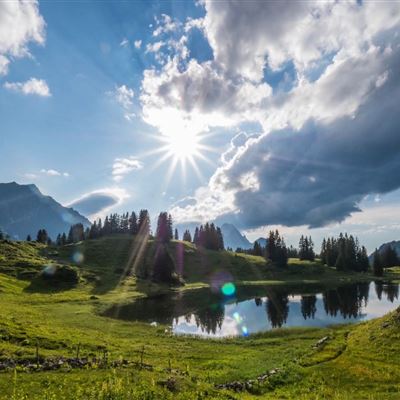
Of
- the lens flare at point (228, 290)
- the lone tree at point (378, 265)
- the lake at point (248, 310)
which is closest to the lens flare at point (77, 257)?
the lake at point (248, 310)

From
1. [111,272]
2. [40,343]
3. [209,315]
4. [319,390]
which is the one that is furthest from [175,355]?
[111,272]

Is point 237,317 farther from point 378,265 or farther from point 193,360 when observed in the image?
point 378,265

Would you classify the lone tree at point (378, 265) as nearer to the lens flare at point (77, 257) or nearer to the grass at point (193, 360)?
the grass at point (193, 360)

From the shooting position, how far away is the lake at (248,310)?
7044cm

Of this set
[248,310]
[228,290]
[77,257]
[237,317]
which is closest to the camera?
[237,317]

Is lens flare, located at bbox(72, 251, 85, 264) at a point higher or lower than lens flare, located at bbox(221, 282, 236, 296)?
higher

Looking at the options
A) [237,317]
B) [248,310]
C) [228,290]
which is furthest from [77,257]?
[237,317]

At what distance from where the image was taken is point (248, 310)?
300 ft

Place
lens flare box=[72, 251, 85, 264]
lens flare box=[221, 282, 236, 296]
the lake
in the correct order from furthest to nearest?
lens flare box=[72, 251, 85, 264], lens flare box=[221, 282, 236, 296], the lake

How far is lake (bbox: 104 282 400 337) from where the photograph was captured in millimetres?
70438

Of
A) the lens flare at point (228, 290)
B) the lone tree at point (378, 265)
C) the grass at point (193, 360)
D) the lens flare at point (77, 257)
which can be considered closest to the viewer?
the grass at point (193, 360)

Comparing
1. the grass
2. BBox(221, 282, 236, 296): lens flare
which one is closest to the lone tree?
BBox(221, 282, 236, 296): lens flare

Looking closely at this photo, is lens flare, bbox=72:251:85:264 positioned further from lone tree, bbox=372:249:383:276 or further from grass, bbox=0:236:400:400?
lone tree, bbox=372:249:383:276

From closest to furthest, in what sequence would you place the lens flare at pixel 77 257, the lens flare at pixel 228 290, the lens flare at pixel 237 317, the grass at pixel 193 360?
the grass at pixel 193 360, the lens flare at pixel 237 317, the lens flare at pixel 228 290, the lens flare at pixel 77 257
